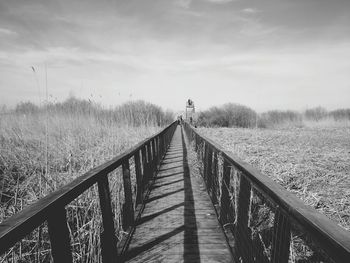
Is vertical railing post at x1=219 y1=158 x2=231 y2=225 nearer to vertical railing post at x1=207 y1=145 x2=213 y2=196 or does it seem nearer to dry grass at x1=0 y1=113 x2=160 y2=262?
vertical railing post at x1=207 y1=145 x2=213 y2=196

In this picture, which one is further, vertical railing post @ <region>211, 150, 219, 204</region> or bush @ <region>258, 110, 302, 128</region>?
bush @ <region>258, 110, 302, 128</region>

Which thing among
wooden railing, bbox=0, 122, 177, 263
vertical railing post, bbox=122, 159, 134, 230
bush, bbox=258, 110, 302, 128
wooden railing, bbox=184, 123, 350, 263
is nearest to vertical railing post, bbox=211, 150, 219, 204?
wooden railing, bbox=184, 123, 350, 263

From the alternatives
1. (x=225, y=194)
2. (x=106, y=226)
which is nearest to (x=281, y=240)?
(x=106, y=226)

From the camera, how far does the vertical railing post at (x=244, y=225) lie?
1.96m

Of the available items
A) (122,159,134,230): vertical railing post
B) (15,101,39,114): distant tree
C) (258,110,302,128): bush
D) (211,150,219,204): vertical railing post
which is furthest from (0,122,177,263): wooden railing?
(258,110,302,128): bush

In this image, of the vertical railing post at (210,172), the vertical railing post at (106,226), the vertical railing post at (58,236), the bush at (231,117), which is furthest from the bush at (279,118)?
the vertical railing post at (58,236)

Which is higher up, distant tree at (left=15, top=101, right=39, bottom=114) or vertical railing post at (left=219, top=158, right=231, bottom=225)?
distant tree at (left=15, top=101, right=39, bottom=114)

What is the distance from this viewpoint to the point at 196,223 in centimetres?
308

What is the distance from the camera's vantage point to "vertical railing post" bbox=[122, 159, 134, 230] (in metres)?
2.78

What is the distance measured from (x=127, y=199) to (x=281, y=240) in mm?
1874

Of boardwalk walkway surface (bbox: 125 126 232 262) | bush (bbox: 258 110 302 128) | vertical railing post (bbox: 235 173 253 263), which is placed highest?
bush (bbox: 258 110 302 128)

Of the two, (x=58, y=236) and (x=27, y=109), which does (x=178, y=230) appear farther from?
(x=27, y=109)

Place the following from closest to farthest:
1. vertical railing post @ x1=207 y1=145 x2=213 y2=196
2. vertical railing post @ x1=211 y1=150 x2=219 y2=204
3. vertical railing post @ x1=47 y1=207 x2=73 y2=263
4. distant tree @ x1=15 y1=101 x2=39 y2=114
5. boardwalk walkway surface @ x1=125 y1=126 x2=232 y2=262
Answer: vertical railing post @ x1=47 y1=207 x2=73 y2=263 < boardwalk walkway surface @ x1=125 y1=126 x2=232 y2=262 < vertical railing post @ x1=211 y1=150 x2=219 y2=204 < vertical railing post @ x1=207 y1=145 x2=213 y2=196 < distant tree @ x1=15 y1=101 x2=39 y2=114

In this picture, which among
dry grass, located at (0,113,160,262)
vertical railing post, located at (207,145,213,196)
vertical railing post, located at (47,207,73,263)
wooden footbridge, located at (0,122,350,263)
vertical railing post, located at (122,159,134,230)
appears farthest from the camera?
dry grass, located at (0,113,160,262)
